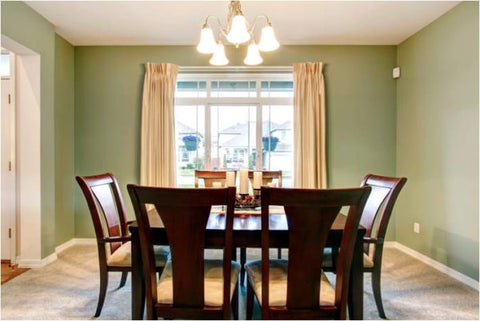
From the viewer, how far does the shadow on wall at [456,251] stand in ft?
8.46

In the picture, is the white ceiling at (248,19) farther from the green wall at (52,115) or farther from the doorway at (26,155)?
the doorway at (26,155)

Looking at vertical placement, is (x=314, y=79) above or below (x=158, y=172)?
above

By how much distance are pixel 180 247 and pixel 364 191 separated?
872 millimetres

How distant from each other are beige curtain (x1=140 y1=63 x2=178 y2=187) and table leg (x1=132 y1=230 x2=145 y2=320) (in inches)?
82.7

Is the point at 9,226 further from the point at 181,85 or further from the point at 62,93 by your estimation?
the point at 181,85

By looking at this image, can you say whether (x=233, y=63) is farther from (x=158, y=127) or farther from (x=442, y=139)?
(x=442, y=139)

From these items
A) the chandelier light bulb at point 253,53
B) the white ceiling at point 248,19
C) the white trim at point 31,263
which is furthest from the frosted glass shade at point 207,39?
the white trim at point 31,263

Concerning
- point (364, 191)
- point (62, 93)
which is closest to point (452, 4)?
point (364, 191)

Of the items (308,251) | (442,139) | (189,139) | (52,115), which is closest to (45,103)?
(52,115)

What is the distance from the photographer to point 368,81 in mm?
3732

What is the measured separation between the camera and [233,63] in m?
3.73

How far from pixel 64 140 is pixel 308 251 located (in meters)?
3.38

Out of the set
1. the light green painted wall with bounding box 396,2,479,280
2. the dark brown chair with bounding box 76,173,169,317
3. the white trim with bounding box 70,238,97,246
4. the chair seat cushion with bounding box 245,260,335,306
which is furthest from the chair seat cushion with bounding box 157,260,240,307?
the white trim with bounding box 70,238,97,246

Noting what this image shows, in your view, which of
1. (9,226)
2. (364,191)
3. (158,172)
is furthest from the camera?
(158,172)
